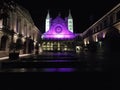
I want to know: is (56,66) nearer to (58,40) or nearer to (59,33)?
(58,40)

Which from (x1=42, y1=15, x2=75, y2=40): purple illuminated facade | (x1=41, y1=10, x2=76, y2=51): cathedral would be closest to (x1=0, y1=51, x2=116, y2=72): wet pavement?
(x1=41, y1=10, x2=76, y2=51): cathedral

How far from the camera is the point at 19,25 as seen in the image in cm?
3022

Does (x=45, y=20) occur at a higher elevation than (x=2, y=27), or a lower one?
higher

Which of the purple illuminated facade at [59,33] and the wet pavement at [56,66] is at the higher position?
the purple illuminated facade at [59,33]

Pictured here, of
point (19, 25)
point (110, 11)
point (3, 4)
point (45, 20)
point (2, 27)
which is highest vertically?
point (45, 20)

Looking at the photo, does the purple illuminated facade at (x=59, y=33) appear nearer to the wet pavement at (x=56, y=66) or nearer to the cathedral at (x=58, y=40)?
the cathedral at (x=58, y=40)

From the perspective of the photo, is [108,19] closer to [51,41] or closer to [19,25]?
[19,25]

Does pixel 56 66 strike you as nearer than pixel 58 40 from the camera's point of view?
Yes

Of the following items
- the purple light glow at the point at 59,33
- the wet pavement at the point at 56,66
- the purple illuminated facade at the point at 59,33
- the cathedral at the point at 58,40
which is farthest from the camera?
the purple light glow at the point at 59,33

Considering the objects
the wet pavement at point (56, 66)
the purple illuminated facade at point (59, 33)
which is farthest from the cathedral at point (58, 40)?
the wet pavement at point (56, 66)

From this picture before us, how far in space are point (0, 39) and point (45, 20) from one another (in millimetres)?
61935

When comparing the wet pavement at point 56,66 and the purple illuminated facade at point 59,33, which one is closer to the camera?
the wet pavement at point 56,66

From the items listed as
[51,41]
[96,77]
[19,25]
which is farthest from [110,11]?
[51,41]

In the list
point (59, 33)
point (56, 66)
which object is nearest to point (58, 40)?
point (59, 33)
